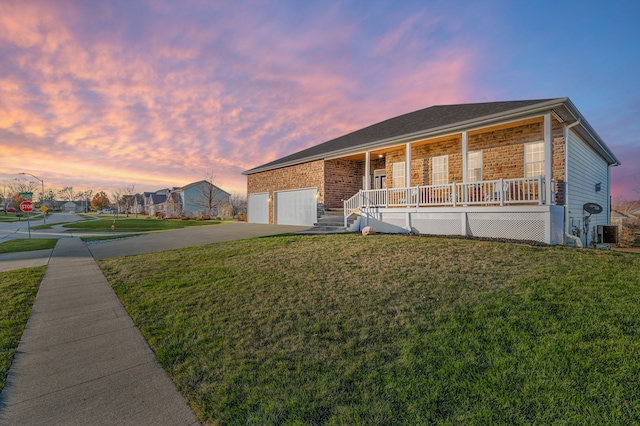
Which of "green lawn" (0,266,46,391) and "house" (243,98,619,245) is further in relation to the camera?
"house" (243,98,619,245)

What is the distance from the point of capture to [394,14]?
9695 mm

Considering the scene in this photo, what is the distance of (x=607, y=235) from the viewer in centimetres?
1223

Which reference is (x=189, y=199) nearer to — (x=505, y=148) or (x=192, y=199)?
(x=192, y=199)

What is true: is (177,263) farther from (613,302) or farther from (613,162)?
(613,162)

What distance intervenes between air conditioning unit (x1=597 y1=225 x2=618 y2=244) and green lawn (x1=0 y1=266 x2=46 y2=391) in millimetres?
17979

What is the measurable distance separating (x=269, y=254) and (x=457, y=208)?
21.0 feet

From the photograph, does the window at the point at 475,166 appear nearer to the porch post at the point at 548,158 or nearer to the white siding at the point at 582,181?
the white siding at the point at 582,181

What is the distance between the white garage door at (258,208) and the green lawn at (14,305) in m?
12.5

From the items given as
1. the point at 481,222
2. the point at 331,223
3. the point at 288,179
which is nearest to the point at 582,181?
the point at 481,222

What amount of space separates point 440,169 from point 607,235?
7.86 metres

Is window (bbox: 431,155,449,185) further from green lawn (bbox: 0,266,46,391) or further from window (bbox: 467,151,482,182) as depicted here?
green lawn (bbox: 0,266,46,391)

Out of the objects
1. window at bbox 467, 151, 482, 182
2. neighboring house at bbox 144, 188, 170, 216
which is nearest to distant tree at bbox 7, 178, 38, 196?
neighboring house at bbox 144, 188, 170, 216

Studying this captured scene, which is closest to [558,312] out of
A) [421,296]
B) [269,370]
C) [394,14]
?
[421,296]

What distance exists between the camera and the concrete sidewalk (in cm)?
224
